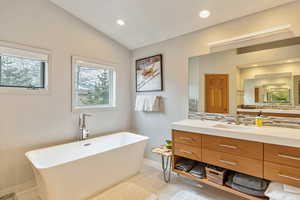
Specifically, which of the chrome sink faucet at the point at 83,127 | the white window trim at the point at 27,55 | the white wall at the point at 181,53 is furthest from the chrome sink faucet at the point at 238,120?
the white window trim at the point at 27,55

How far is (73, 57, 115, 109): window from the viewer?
2.74m

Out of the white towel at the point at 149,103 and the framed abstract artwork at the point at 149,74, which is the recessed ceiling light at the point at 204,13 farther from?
the white towel at the point at 149,103

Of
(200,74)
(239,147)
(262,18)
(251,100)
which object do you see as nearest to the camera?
(239,147)

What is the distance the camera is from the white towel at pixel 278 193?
136 centimetres

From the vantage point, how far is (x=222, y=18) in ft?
7.07

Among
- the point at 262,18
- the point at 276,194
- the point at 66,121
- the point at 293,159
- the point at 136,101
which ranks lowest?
the point at 276,194

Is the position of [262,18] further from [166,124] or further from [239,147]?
[166,124]

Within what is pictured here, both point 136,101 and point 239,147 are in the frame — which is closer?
point 239,147

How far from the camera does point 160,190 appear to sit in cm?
215

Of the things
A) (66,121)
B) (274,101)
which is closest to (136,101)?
(66,121)

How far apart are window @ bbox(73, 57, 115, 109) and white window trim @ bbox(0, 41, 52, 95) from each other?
0.38m

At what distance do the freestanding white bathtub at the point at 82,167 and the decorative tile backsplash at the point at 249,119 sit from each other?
1.04m

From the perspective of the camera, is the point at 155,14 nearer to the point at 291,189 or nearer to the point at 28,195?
the point at 291,189

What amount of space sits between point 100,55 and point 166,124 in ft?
5.86
